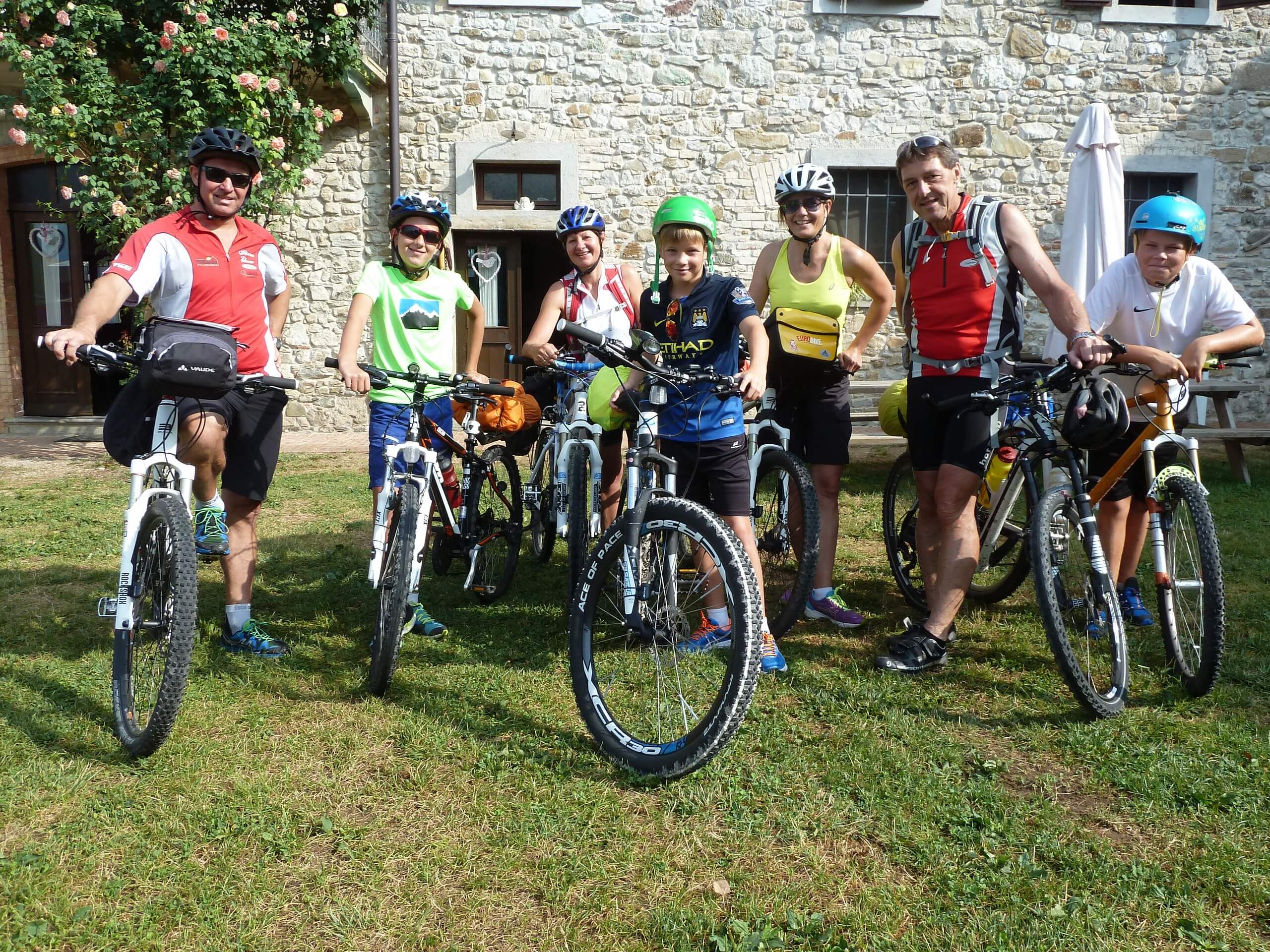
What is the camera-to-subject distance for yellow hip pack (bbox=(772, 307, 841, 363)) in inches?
166

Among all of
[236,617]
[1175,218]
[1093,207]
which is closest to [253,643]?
[236,617]

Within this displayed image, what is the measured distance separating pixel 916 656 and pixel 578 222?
2588 millimetres

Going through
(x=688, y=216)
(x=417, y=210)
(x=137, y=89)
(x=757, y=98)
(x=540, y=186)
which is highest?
(x=757, y=98)

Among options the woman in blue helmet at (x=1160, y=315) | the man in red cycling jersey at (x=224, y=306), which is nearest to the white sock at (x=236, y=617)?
the man in red cycling jersey at (x=224, y=306)

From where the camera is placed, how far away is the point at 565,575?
532 centimetres

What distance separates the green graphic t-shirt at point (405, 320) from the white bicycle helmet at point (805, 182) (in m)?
1.60

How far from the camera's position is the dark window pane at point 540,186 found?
1133 centimetres

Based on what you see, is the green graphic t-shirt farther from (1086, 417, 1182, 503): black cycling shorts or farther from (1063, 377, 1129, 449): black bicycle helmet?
(1086, 417, 1182, 503): black cycling shorts

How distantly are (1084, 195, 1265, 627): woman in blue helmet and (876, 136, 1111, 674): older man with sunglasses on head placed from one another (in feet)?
1.45

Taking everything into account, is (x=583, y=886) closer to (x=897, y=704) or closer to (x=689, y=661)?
(x=689, y=661)

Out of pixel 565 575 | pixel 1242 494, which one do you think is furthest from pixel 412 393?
pixel 1242 494

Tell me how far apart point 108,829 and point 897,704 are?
2549 mm

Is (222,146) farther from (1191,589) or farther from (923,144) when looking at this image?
(1191,589)

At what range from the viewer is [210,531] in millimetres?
3572
